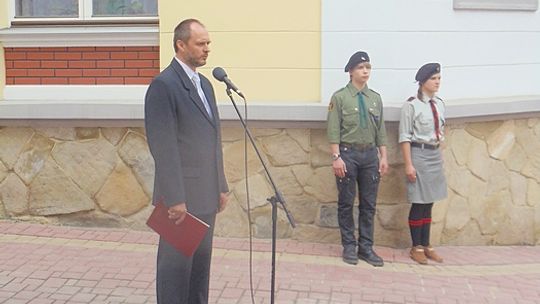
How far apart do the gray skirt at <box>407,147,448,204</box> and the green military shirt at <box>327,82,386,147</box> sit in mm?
446

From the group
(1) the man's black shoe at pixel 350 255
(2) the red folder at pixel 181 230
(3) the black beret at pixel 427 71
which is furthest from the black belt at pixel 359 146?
(2) the red folder at pixel 181 230

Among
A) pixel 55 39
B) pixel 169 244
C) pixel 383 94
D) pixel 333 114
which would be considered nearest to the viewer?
pixel 169 244

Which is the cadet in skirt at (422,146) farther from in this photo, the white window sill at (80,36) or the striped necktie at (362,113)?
the white window sill at (80,36)

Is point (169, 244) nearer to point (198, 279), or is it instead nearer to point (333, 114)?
point (198, 279)

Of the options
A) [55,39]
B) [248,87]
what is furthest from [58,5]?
[248,87]

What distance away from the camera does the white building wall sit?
5.60 metres

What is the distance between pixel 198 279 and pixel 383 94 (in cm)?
268

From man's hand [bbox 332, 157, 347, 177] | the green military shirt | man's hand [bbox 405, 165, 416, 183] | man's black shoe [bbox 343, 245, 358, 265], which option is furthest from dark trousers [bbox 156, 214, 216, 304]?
man's hand [bbox 405, 165, 416, 183]

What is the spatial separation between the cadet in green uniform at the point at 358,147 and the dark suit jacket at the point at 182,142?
180 cm

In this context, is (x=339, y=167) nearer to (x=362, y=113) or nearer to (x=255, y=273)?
(x=362, y=113)

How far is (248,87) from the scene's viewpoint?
577cm

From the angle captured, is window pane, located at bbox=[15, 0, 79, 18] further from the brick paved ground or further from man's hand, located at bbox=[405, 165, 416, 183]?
man's hand, located at bbox=[405, 165, 416, 183]

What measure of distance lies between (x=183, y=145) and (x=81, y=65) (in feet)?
10.2

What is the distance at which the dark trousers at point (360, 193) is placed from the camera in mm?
5270
